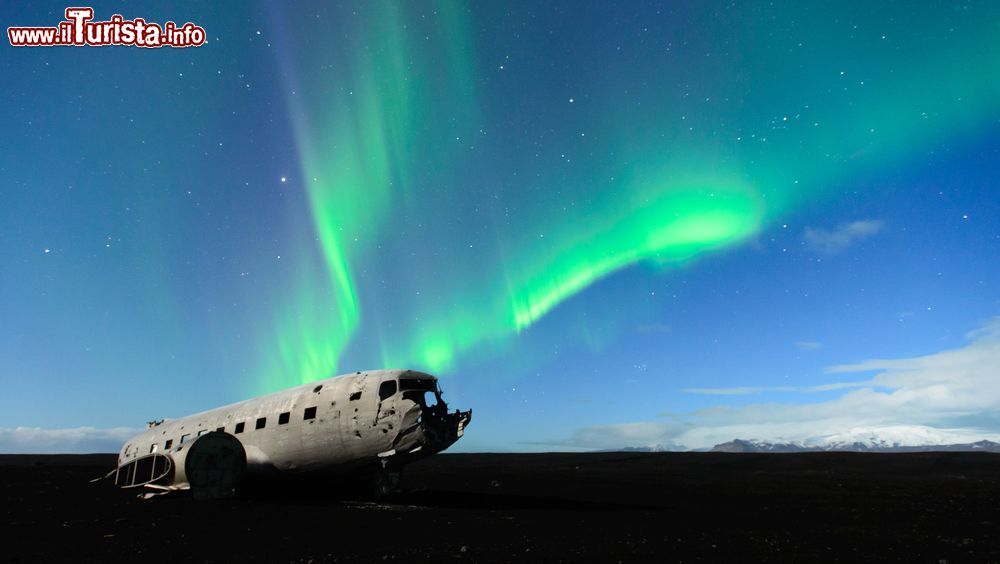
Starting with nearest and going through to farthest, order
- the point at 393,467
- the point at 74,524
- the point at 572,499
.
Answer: the point at 74,524
the point at 393,467
the point at 572,499

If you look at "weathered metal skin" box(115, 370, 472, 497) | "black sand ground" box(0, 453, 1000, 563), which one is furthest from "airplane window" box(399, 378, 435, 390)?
"black sand ground" box(0, 453, 1000, 563)

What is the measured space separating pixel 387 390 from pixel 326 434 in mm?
2835

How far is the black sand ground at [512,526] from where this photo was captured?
13.4 meters

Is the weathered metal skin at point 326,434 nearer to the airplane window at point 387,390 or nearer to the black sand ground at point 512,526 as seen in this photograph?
the airplane window at point 387,390

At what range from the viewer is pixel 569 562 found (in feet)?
39.9

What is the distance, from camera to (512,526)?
1680 cm

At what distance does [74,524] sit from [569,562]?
15.4 meters

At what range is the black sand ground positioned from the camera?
43.8 feet

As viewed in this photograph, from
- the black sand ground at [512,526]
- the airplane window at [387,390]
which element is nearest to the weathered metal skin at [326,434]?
the airplane window at [387,390]

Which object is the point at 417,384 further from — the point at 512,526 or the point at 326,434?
the point at 512,526

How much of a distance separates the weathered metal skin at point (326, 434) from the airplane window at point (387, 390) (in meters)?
0.04

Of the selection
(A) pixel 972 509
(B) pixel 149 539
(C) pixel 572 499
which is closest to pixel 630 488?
(C) pixel 572 499

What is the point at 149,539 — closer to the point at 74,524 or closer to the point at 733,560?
the point at 74,524

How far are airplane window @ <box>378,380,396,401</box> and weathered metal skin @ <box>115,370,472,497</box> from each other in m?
0.04
